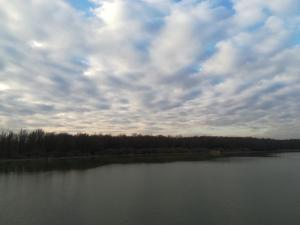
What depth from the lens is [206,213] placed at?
14.7m

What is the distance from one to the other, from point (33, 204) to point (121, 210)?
6.73 m

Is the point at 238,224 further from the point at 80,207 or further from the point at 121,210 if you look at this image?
the point at 80,207

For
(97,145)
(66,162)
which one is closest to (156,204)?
(66,162)

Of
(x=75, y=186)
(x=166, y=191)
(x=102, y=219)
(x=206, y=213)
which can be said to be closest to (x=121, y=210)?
(x=102, y=219)

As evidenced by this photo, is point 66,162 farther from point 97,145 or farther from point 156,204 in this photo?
point 156,204

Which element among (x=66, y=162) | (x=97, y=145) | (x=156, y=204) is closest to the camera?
(x=156, y=204)

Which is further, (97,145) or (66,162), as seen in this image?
(97,145)

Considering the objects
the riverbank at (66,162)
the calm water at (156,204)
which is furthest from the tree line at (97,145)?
the calm water at (156,204)

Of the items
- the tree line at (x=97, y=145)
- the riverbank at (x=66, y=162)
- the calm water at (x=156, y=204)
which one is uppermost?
the tree line at (x=97, y=145)

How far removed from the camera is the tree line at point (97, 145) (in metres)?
75.5

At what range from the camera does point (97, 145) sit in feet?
285

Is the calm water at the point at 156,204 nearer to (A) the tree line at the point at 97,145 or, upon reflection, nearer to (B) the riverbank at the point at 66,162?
(B) the riverbank at the point at 66,162

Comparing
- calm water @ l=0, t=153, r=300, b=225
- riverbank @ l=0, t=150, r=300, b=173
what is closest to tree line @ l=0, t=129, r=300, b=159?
riverbank @ l=0, t=150, r=300, b=173

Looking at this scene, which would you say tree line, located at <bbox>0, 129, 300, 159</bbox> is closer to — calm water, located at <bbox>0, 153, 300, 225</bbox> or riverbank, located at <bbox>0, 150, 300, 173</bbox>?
riverbank, located at <bbox>0, 150, 300, 173</bbox>
